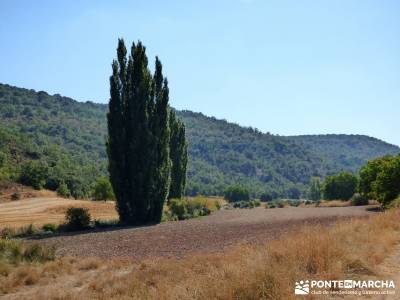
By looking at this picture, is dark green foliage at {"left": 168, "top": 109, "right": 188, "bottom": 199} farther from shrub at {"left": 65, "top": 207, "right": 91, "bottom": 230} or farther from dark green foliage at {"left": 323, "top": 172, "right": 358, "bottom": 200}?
dark green foliage at {"left": 323, "top": 172, "right": 358, "bottom": 200}

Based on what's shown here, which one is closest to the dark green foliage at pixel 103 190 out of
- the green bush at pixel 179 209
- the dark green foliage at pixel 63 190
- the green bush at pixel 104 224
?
the dark green foliage at pixel 63 190

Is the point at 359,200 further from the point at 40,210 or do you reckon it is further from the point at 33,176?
the point at 33,176

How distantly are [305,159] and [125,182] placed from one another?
164 m

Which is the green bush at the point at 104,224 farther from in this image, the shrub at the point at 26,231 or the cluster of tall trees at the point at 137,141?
the shrub at the point at 26,231

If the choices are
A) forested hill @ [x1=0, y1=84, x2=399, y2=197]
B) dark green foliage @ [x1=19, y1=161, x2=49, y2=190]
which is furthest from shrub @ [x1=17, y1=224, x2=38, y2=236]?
forested hill @ [x1=0, y1=84, x2=399, y2=197]

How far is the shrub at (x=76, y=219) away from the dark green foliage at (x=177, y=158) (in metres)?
15.7

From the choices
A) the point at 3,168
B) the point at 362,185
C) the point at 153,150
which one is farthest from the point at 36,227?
the point at 3,168

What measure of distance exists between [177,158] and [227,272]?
116ft

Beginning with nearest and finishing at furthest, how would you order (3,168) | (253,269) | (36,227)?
(253,269) < (36,227) < (3,168)

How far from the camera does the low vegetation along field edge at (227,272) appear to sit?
711 cm

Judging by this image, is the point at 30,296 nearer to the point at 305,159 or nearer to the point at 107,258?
the point at 107,258

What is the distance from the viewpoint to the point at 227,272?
7.92m

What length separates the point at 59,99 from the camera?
176500mm

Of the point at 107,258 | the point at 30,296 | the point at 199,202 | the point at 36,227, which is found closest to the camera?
the point at 30,296
